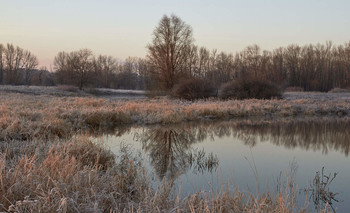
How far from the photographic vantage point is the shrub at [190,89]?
22891 millimetres

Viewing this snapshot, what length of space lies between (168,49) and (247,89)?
24.9 feet

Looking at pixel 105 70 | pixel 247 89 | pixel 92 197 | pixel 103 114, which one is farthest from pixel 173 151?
pixel 105 70

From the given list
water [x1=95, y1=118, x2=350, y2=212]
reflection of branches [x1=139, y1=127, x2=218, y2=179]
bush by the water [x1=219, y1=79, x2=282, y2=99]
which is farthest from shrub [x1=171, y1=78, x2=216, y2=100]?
reflection of branches [x1=139, y1=127, x2=218, y2=179]

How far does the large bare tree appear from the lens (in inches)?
1003

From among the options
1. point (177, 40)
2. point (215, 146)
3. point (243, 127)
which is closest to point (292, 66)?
point (177, 40)

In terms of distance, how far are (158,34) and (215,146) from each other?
19068mm

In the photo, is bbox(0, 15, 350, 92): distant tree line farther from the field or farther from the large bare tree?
the field

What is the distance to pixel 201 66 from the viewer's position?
54469 mm

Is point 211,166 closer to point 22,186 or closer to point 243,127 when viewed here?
point 22,186

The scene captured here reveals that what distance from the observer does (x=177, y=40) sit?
2578 centimetres

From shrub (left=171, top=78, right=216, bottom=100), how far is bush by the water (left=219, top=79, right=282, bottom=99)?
5.01 feet

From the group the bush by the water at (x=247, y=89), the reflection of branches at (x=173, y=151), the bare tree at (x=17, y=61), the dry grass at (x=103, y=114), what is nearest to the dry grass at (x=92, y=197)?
the reflection of branches at (x=173, y=151)

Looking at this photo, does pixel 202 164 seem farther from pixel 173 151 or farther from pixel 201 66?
pixel 201 66

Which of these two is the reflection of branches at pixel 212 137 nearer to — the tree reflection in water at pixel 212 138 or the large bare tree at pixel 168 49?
the tree reflection in water at pixel 212 138
